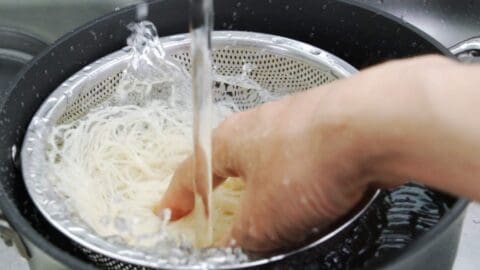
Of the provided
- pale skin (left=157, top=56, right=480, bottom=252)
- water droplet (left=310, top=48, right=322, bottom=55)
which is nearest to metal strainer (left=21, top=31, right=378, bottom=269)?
water droplet (left=310, top=48, right=322, bottom=55)

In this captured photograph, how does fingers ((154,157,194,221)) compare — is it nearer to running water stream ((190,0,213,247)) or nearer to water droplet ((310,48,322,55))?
running water stream ((190,0,213,247))

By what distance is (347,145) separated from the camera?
54cm

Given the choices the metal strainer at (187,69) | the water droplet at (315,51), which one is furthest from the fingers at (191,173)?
the water droplet at (315,51)

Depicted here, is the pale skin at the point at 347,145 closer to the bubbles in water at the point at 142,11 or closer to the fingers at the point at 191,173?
the fingers at the point at 191,173

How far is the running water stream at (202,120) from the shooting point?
68 centimetres

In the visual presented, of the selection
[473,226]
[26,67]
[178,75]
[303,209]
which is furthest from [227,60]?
[473,226]

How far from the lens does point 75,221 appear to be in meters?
0.67

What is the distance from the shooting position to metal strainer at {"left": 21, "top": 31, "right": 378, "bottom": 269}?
706 millimetres

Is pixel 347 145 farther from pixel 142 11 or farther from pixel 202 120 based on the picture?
pixel 142 11

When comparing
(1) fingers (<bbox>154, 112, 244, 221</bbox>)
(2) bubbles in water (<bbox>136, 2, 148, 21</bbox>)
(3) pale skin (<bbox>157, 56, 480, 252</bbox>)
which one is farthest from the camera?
(2) bubbles in water (<bbox>136, 2, 148, 21</bbox>)

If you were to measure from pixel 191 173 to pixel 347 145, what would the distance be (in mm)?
215

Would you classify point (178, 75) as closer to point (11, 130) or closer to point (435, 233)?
point (11, 130)

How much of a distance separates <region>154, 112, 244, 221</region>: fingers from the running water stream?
10 mm

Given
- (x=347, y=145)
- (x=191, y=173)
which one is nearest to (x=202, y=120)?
(x=191, y=173)
